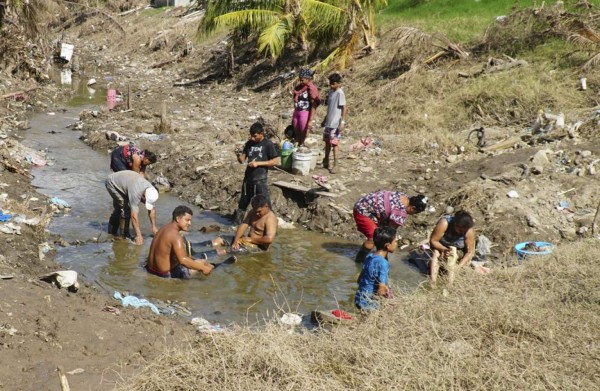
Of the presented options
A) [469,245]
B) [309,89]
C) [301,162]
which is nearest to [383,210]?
[469,245]

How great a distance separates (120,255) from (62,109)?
12.3 metres

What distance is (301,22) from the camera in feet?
64.5

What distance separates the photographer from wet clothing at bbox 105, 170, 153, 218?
8.54 m

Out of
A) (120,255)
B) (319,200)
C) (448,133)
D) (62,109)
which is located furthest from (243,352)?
(62,109)

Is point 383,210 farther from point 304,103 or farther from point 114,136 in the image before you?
point 114,136

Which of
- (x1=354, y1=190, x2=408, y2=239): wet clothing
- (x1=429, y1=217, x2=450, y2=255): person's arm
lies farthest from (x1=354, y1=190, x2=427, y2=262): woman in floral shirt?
(x1=429, y1=217, x2=450, y2=255): person's arm

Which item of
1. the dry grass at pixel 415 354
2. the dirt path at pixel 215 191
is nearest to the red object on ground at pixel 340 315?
the dry grass at pixel 415 354

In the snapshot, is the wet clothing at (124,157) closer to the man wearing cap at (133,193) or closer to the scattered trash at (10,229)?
the man wearing cap at (133,193)

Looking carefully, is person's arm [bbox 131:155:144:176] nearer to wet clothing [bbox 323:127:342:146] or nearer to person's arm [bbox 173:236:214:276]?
person's arm [bbox 173:236:214:276]

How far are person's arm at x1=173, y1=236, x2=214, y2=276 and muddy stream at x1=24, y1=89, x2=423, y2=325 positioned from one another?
0.17 m

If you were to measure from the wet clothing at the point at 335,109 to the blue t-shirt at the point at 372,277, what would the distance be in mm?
4928

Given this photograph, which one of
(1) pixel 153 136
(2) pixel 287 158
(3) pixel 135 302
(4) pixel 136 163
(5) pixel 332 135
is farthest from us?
(1) pixel 153 136

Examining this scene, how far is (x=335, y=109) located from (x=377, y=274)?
201 inches

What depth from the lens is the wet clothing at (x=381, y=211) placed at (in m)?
8.00
